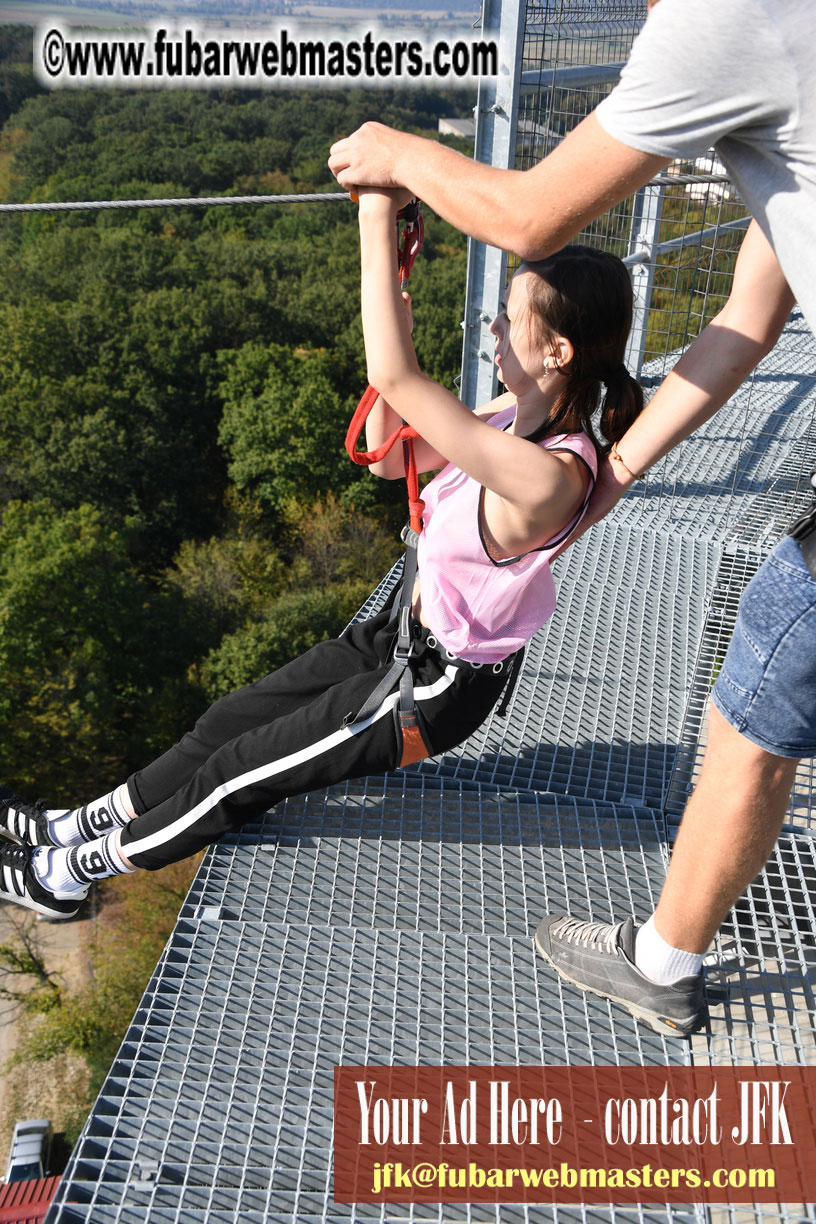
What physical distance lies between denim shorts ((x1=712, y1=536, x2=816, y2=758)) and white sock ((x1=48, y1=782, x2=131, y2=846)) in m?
1.66

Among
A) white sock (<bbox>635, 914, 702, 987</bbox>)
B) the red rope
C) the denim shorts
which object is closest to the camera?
the denim shorts

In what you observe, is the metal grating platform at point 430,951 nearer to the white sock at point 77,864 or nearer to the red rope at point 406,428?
the white sock at point 77,864

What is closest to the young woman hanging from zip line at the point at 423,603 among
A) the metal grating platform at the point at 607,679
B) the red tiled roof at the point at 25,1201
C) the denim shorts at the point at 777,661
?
the denim shorts at the point at 777,661

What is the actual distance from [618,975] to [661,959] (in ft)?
0.47

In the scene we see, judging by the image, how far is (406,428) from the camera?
85.7 inches

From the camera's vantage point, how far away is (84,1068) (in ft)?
52.3

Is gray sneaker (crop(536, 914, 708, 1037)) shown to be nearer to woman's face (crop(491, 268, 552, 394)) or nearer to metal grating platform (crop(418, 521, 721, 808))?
metal grating platform (crop(418, 521, 721, 808))

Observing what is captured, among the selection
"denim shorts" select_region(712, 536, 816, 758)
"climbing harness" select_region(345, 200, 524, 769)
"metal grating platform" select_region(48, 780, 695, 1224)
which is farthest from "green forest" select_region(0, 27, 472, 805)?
"denim shorts" select_region(712, 536, 816, 758)

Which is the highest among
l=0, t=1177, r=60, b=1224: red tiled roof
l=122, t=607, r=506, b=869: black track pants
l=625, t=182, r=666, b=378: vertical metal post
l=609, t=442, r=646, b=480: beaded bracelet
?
l=625, t=182, r=666, b=378: vertical metal post

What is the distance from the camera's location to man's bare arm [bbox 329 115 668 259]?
144 cm

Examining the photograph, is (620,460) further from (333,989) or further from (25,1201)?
(25,1201)

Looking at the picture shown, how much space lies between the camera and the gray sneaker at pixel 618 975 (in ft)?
6.93

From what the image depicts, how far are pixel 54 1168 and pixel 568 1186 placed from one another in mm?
15232

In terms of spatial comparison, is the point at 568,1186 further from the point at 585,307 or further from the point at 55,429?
the point at 55,429
